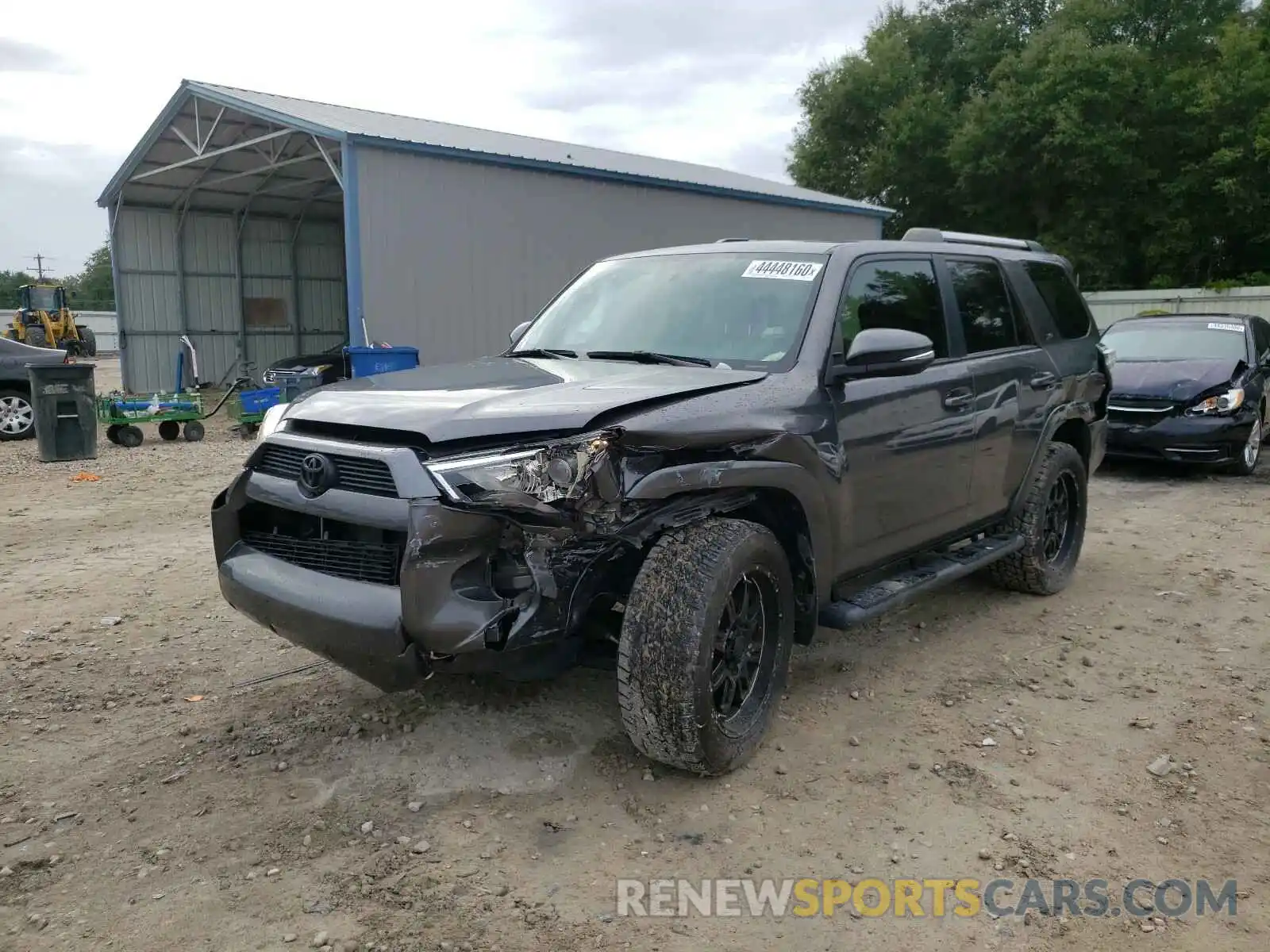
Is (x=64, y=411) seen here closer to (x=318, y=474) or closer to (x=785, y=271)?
(x=318, y=474)

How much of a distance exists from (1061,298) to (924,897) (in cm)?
408

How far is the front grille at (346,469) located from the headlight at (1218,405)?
342 inches

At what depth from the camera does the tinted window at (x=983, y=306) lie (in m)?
4.85

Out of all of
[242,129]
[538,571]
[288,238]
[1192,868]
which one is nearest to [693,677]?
[538,571]

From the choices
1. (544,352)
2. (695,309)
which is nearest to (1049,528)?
(695,309)

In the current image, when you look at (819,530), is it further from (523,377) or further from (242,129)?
(242,129)

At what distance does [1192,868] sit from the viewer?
2973 millimetres

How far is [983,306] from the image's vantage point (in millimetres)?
5031

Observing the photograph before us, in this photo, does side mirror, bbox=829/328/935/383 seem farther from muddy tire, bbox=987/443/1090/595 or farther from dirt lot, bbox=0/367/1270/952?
muddy tire, bbox=987/443/1090/595

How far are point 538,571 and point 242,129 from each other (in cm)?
1695

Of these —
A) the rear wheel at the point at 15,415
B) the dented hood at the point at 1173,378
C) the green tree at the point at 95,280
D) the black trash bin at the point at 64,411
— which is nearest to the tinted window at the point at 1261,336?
the dented hood at the point at 1173,378

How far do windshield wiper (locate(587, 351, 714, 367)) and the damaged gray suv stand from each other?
1cm

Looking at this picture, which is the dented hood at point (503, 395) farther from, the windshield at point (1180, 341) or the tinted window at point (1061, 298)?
the windshield at point (1180, 341)

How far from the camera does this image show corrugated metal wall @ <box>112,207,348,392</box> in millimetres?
20125
